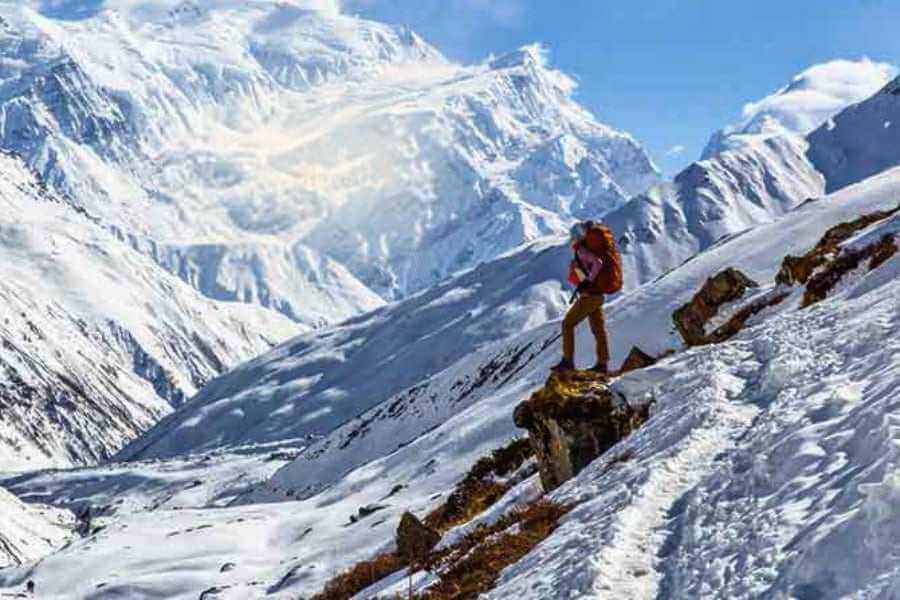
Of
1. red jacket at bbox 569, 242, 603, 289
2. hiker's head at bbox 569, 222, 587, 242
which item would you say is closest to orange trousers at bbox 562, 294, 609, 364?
red jacket at bbox 569, 242, 603, 289

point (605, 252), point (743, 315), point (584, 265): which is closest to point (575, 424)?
point (584, 265)

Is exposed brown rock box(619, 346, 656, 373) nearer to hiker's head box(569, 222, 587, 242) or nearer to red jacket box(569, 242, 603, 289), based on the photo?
red jacket box(569, 242, 603, 289)

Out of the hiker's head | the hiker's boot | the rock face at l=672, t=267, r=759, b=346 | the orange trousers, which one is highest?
the hiker's head

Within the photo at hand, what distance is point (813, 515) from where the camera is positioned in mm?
13281

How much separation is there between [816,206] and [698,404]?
3462 inches

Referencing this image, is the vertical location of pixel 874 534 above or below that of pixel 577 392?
below

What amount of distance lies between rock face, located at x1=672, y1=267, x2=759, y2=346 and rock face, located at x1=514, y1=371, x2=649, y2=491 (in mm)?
13127

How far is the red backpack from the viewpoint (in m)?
24.3

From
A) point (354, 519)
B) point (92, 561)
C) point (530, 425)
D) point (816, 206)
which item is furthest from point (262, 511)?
point (530, 425)

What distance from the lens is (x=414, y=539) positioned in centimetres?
2548

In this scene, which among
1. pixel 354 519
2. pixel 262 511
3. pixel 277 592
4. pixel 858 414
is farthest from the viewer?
pixel 262 511

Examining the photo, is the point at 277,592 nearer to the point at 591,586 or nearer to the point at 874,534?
the point at 591,586

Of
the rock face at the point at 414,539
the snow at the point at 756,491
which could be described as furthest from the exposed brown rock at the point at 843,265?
the rock face at the point at 414,539

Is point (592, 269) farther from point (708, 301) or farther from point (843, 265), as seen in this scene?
point (708, 301)
